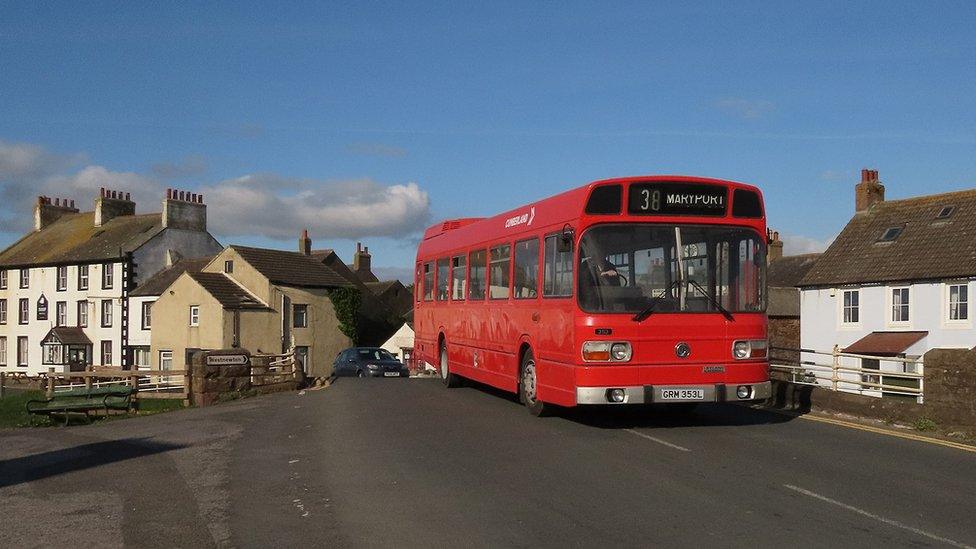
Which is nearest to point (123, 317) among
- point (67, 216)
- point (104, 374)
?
point (67, 216)

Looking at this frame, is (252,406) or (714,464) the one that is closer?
(714,464)

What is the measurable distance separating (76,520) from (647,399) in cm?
709

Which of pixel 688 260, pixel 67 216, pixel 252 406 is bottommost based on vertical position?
pixel 252 406

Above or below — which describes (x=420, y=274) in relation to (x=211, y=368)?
above

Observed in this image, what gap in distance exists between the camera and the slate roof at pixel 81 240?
63125mm

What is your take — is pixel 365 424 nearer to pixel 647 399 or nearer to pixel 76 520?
pixel 647 399

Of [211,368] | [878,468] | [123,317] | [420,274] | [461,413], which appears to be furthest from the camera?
[123,317]

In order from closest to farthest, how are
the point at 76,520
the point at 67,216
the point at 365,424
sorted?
the point at 76,520, the point at 365,424, the point at 67,216

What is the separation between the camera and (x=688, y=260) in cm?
1291

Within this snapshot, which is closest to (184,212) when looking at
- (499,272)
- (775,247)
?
(775,247)

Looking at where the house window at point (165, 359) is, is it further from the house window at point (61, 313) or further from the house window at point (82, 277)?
the house window at point (61, 313)

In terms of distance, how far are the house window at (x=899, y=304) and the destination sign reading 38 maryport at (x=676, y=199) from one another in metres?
27.0

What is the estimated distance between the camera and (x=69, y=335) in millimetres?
64188

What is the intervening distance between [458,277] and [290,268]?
130 feet
